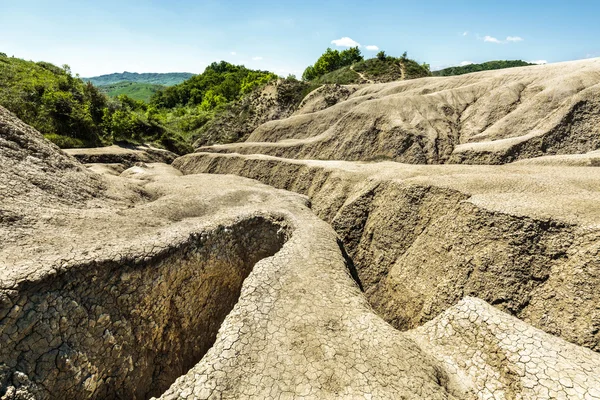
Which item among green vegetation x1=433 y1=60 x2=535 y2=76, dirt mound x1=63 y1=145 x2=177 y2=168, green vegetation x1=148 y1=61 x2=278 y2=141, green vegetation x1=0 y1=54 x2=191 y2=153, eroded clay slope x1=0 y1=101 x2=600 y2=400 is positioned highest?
green vegetation x1=433 y1=60 x2=535 y2=76

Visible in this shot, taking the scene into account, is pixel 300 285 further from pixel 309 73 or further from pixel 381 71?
pixel 309 73

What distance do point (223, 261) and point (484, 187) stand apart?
14.1 m

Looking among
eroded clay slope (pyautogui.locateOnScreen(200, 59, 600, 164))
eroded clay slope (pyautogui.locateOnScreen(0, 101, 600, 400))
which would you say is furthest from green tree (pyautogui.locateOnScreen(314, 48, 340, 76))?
eroded clay slope (pyautogui.locateOnScreen(0, 101, 600, 400))

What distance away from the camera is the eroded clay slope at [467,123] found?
26.1m

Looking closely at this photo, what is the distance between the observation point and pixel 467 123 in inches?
1398

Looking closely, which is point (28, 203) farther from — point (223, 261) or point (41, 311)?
point (223, 261)

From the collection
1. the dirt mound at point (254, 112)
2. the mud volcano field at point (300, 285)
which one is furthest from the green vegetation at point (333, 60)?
the mud volcano field at point (300, 285)

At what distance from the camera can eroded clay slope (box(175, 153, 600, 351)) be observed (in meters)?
10.6

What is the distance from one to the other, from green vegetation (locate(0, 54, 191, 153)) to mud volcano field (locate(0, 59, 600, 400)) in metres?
25.9

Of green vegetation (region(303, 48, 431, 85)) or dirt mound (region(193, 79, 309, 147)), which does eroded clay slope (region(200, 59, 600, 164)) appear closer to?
dirt mound (region(193, 79, 309, 147))

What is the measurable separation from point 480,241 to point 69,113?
161 ft

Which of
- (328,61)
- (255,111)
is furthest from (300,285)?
(328,61)

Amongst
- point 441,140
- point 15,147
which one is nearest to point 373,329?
point 15,147

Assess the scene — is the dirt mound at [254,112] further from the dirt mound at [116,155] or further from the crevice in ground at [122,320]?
the crevice in ground at [122,320]
